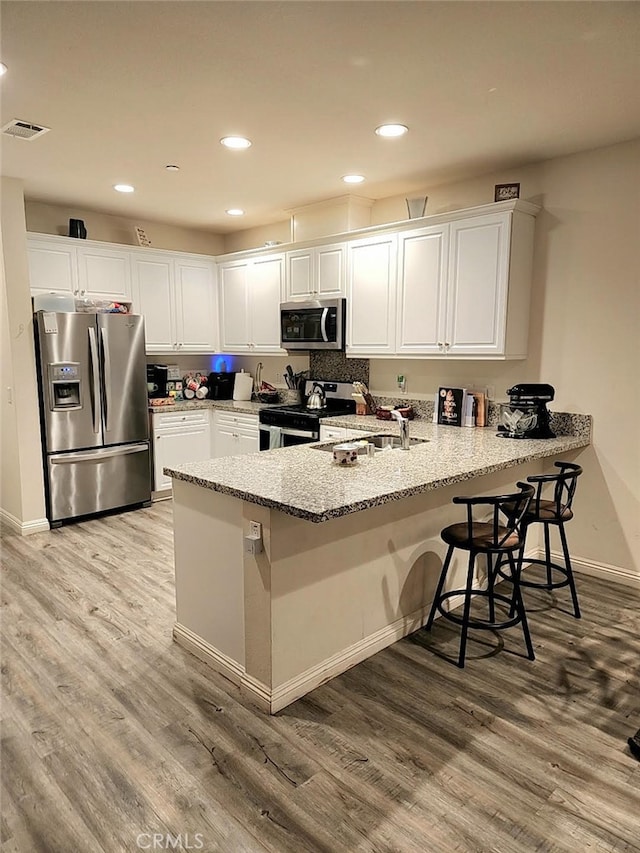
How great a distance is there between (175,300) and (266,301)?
966mm

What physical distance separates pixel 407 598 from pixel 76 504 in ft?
10.00

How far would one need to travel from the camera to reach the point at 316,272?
15.5 feet

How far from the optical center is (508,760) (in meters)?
1.98

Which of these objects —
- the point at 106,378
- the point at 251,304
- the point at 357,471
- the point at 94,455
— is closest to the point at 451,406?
the point at 357,471

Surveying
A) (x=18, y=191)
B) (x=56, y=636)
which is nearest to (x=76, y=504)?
(x=56, y=636)

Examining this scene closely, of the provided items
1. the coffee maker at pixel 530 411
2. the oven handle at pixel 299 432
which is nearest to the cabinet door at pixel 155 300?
the oven handle at pixel 299 432

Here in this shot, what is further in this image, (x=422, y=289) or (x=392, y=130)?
(x=422, y=289)

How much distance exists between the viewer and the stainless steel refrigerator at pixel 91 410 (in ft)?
14.1

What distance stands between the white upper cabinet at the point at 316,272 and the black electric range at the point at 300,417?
0.84 metres

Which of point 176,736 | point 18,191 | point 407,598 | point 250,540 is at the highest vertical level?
point 18,191

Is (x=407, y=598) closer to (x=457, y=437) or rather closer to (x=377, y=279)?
(x=457, y=437)

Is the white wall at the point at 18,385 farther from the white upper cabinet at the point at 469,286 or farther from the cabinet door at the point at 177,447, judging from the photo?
the white upper cabinet at the point at 469,286

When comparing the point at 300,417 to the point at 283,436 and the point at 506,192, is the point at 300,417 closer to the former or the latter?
the point at 283,436

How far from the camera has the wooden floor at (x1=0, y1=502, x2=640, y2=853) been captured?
5.55 feet
